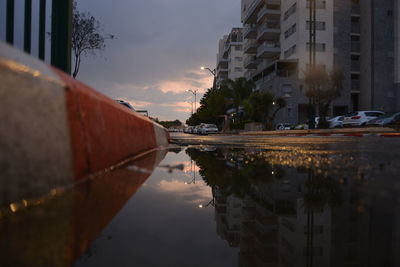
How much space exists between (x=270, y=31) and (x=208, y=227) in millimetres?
48210

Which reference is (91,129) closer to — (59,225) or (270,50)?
(59,225)

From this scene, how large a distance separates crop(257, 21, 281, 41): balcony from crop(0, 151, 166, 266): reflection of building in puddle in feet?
157

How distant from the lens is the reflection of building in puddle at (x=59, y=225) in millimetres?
748

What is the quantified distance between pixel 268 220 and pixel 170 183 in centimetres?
96

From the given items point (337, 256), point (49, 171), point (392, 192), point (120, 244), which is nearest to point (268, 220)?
point (337, 256)

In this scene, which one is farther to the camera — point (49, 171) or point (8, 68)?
point (49, 171)

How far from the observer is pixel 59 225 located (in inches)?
38.4

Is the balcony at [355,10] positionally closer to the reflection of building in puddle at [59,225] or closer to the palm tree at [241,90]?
the palm tree at [241,90]

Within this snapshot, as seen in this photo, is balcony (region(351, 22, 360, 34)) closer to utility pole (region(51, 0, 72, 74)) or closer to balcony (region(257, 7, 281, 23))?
balcony (region(257, 7, 281, 23))

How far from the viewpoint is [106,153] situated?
218 cm

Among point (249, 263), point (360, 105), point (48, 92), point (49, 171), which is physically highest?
point (360, 105)

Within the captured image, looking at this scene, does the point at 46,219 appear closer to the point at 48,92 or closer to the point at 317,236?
the point at 48,92

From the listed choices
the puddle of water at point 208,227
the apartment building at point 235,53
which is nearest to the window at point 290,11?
the apartment building at point 235,53

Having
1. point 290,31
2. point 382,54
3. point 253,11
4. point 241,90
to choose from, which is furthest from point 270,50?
point 382,54
